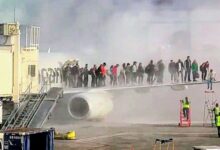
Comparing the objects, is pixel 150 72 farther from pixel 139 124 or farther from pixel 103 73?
pixel 139 124

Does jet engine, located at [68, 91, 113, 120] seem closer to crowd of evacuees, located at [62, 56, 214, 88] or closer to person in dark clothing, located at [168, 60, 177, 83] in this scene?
crowd of evacuees, located at [62, 56, 214, 88]

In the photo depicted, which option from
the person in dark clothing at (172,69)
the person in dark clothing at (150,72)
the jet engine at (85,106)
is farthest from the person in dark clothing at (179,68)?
the jet engine at (85,106)

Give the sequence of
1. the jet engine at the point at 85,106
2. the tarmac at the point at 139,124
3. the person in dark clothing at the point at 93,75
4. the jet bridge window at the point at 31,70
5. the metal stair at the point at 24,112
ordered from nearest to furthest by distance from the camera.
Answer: the metal stair at the point at 24,112
the tarmac at the point at 139,124
the jet bridge window at the point at 31,70
the jet engine at the point at 85,106
the person in dark clothing at the point at 93,75

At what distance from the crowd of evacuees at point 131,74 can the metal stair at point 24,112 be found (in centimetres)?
726

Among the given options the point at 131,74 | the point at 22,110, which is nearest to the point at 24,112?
the point at 22,110

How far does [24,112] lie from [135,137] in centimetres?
435

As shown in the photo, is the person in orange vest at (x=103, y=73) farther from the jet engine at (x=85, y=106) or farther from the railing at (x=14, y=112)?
the railing at (x=14, y=112)

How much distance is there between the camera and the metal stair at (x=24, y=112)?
711 inches

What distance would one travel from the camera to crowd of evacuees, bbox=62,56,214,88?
27.1 metres

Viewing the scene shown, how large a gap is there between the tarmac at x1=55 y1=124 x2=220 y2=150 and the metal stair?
138 cm

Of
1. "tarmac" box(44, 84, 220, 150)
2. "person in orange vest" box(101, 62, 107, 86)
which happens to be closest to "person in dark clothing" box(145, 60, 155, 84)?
"tarmac" box(44, 84, 220, 150)

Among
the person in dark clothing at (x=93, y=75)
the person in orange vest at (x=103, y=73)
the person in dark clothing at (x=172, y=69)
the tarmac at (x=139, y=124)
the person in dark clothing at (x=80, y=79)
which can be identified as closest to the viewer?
the tarmac at (x=139, y=124)

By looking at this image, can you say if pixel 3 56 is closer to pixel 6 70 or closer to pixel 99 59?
pixel 6 70

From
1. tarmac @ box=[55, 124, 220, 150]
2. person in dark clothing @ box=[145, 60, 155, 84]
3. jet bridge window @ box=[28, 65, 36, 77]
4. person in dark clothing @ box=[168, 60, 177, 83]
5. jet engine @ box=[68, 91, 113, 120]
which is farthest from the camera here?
person in dark clothing @ box=[168, 60, 177, 83]
